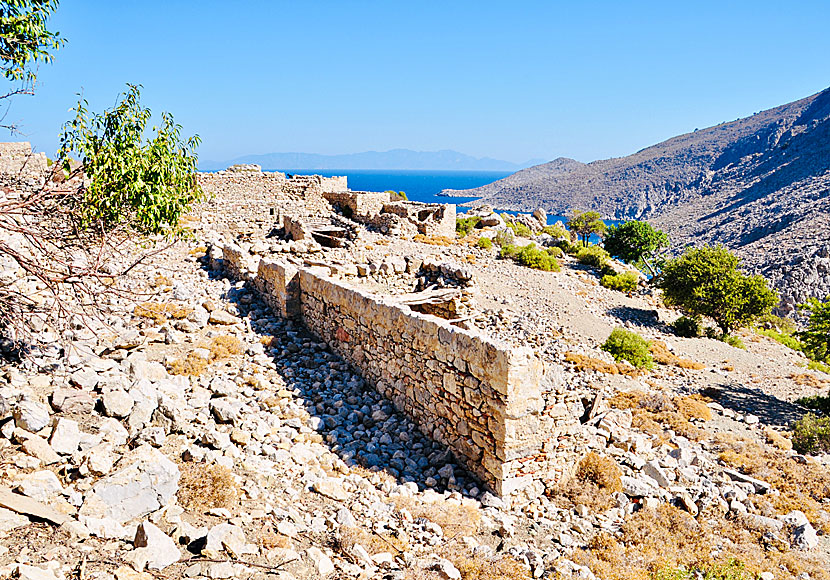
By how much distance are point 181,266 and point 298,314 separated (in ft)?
13.7

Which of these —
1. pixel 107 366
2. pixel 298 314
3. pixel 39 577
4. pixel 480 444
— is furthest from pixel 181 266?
pixel 39 577

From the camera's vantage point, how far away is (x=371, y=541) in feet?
16.7

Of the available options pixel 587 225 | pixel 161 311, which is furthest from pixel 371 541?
pixel 587 225

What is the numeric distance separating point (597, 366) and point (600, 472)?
817 centimetres

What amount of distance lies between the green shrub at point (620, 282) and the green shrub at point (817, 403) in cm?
1415

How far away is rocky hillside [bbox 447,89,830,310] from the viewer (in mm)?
54406

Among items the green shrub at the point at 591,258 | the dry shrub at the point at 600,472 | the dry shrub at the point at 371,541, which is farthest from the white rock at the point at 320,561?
the green shrub at the point at 591,258

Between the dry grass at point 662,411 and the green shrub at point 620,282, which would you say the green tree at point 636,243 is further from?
the dry grass at point 662,411

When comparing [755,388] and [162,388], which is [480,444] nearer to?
[162,388]

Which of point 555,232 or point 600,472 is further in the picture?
point 555,232

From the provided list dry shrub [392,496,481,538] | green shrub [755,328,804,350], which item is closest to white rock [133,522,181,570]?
dry shrub [392,496,481,538]

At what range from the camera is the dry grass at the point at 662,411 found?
34.8ft

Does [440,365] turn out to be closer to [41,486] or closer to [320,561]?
[320,561]

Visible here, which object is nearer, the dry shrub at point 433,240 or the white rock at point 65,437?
the white rock at point 65,437
